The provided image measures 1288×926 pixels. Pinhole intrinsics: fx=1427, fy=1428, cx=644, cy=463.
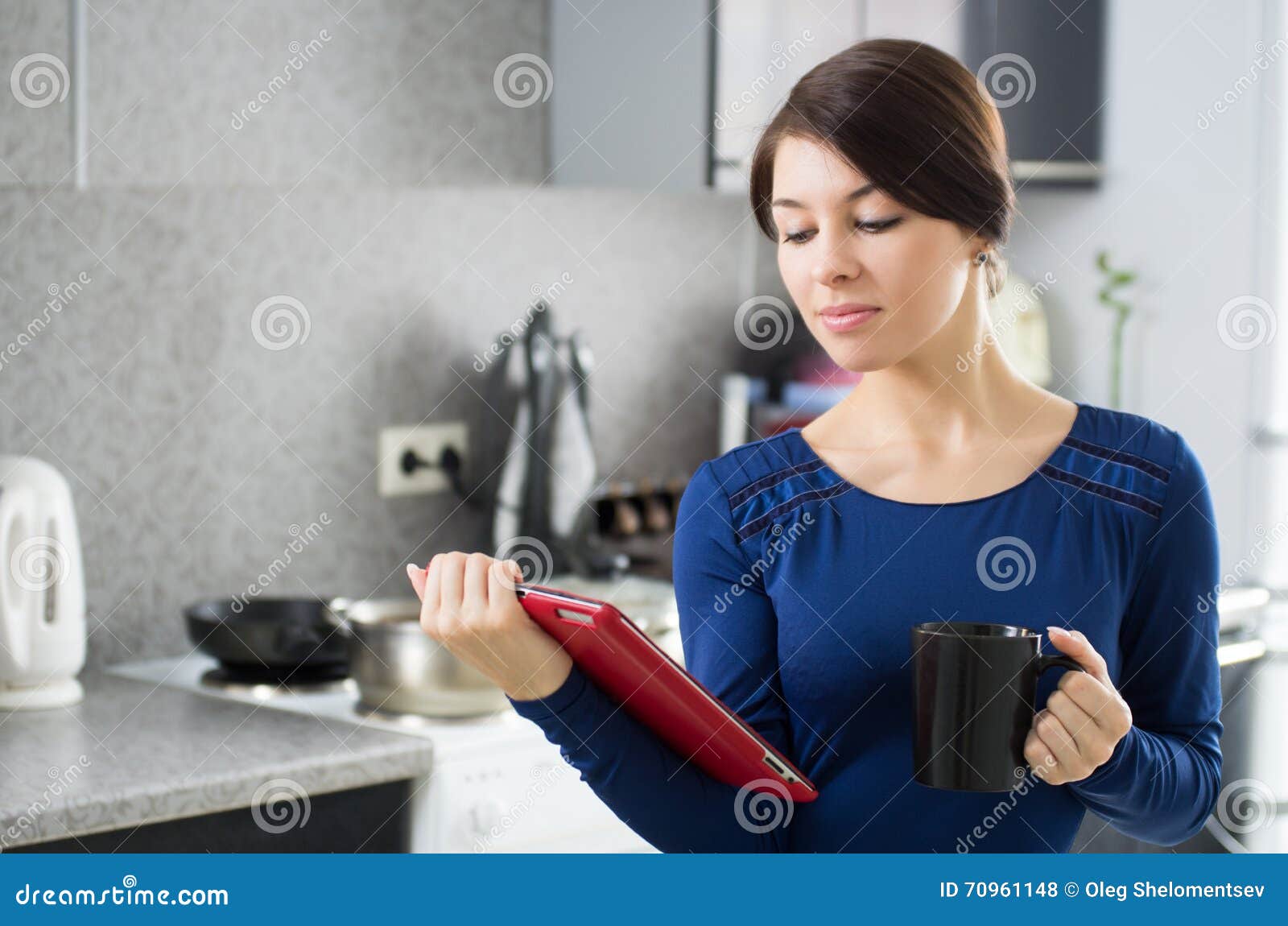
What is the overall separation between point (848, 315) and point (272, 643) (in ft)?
3.55

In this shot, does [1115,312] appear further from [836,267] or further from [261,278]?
[836,267]

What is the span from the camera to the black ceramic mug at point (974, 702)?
0.89 meters

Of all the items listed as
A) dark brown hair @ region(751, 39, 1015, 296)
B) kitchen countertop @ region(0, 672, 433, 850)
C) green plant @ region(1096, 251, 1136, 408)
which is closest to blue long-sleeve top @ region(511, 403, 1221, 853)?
dark brown hair @ region(751, 39, 1015, 296)

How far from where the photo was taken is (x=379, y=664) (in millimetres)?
1700

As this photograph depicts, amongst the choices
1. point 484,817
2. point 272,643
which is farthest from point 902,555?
point 272,643

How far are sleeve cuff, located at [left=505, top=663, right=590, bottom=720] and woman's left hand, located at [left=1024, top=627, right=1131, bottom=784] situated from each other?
286 mm

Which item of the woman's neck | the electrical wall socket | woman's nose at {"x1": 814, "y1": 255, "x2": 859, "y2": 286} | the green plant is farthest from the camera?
the green plant

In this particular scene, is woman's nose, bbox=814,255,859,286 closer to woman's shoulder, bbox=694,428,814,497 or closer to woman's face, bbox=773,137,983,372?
woman's face, bbox=773,137,983,372

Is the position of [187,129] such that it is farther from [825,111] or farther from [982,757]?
[982,757]

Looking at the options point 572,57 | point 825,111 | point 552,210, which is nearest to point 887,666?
point 825,111

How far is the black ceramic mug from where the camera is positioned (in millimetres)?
886

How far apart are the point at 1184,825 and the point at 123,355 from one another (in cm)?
149

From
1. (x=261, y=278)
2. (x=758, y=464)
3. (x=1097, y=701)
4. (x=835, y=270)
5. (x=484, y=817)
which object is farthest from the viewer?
(x=261, y=278)

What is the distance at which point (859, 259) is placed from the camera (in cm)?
98
